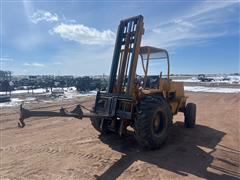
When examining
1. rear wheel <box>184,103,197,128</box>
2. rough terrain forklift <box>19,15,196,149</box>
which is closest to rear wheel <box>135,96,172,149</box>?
rough terrain forklift <box>19,15,196,149</box>

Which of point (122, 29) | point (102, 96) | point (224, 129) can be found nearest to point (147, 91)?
point (102, 96)

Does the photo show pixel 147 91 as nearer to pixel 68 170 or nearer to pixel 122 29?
pixel 122 29

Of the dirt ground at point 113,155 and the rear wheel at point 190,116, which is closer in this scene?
the dirt ground at point 113,155

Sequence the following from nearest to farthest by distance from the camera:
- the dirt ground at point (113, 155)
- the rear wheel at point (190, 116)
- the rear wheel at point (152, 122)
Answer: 1. the dirt ground at point (113, 155)
2. the rear wheel at point (152, 122)
3. the rear wheel at point (190, 116)

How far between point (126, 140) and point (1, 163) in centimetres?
323

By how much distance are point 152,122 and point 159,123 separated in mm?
662

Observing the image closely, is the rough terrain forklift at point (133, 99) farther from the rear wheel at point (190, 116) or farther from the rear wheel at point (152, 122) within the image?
the rear wheel at point (190, 116)

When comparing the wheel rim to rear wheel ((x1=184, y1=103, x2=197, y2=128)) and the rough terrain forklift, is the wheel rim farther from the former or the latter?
rear wheel ((x1=184, y1=103, x2=197, y2=128))

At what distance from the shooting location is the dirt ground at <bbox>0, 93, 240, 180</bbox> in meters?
4.75

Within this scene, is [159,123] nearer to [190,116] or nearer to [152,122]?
[152,122]

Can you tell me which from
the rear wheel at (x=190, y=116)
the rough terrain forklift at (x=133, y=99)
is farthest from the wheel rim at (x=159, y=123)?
the rear wheel at (x=190, y=116)

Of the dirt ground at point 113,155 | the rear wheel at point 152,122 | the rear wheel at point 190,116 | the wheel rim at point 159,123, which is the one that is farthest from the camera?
the rear wheel at point 190,116

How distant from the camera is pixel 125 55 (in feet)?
21.1

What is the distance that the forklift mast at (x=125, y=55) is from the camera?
6.07m
